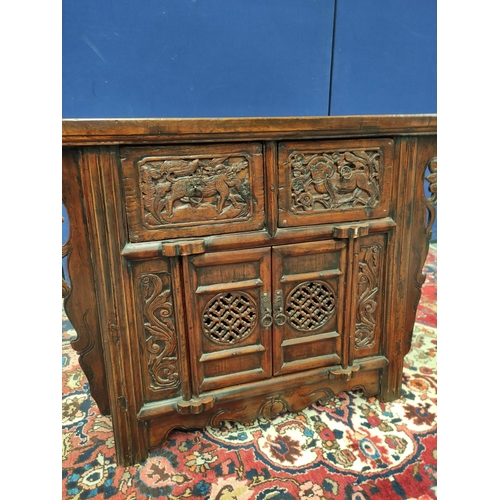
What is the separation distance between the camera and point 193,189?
1.08m

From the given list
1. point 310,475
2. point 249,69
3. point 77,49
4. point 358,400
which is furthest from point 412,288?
point 77,49

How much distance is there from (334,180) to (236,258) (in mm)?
413

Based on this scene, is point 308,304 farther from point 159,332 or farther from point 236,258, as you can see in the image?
point 159,332

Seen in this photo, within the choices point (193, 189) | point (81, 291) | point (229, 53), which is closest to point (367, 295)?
point (193, 189)

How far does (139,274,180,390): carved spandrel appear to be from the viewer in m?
1.14

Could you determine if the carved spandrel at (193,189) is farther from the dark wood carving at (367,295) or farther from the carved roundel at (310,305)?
the dark wood carving at (367,295)

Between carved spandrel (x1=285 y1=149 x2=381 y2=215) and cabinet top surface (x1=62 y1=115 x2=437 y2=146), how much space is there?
0.23 feet

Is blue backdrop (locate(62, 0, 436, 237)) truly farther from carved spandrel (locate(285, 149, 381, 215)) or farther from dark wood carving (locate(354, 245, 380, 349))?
dark wood carving (locate(354, 245, 380, 349))

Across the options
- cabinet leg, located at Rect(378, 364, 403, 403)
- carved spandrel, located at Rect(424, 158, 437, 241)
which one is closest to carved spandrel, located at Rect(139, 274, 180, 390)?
cabinet leg, located at Rect(378, 364, 403, 403)

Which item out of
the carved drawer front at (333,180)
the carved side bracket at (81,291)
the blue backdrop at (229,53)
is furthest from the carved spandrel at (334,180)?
the blue backdrop at (229,53)

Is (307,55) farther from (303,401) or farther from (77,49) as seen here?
(303,401)

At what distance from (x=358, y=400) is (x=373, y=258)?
2.04ft

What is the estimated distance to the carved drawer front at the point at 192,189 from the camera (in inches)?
40.8

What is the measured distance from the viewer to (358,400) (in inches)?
59.6
